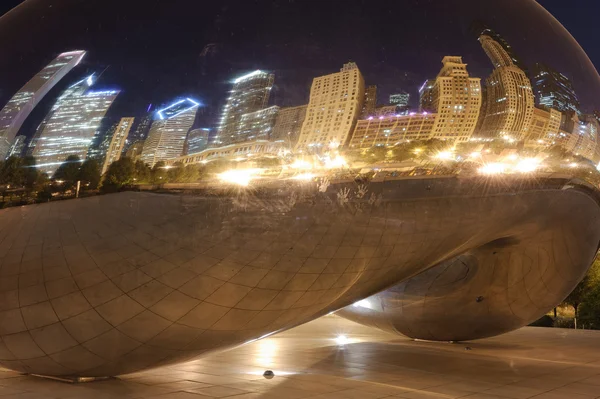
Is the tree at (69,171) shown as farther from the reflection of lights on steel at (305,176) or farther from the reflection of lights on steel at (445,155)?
the reflection of lights on steel at (445,155)

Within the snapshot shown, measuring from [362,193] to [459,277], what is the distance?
3328mm

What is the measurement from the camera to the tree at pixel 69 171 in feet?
10.2

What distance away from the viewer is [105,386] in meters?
4.11

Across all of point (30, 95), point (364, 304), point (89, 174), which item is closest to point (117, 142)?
point (89, 174)

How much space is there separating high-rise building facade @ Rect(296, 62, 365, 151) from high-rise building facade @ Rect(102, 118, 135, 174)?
3.09ft

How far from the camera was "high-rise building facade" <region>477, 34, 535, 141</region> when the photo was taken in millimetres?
3549

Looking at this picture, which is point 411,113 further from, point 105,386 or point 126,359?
point 105,386

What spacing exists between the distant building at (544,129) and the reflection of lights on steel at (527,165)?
0.11 metres

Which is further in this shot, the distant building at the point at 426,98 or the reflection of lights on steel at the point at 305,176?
the distant building at the point at 426,98

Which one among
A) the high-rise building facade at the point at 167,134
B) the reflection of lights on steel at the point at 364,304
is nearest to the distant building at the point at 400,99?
the high-rise building facade at the point at 167,134

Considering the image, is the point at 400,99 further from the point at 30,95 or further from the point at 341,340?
the point at 341,340

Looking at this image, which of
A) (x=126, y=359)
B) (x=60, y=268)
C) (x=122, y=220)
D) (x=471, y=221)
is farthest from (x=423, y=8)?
(x=126, y=359)

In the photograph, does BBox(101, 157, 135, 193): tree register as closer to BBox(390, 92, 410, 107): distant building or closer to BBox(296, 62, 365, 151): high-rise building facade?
BBox(296, 62, 365, 151): high-rise building facade

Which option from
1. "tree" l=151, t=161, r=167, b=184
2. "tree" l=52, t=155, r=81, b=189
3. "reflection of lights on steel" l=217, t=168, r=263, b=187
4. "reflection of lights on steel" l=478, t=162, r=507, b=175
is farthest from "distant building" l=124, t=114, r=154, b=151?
"reflection of lights on steel" l=478, t=162, r=507, b=175
